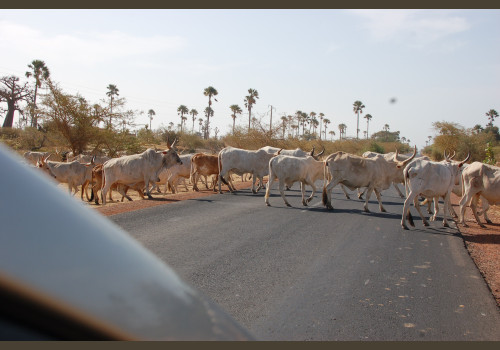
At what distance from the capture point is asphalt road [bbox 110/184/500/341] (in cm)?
484

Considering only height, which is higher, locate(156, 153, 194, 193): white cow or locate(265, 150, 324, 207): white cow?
locate(265, 150, 324, 207): white cow

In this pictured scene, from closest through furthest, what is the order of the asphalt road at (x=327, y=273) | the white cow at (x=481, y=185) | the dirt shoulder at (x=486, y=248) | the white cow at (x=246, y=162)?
the asphalt road at (x=327, y=273), the dirt shoulder at (x=486, y=248), the white cow at (x=481, y=185), the white cow at (x=246, y=162)

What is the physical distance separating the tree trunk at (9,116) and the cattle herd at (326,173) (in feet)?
99.4

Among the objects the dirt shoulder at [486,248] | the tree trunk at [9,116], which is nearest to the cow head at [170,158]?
the dirt shoulder at [486,248]

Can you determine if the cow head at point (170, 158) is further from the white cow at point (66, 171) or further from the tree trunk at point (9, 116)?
the tree trunk at point (9, 116)

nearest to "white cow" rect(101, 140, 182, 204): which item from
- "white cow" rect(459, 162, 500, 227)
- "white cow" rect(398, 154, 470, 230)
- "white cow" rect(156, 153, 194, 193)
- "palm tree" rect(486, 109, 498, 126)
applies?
"white cow" rect(156, 153, 194, 193)

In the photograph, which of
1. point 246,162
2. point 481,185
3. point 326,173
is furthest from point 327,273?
point 246,162

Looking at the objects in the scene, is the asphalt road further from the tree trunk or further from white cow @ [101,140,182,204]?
the tree trunk

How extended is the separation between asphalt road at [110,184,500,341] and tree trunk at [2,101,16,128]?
40118 millimetres

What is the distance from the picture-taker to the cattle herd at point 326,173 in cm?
1207

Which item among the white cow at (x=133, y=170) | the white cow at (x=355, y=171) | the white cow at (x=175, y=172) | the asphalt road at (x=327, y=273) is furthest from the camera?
the white cow at (x=175, y=172)

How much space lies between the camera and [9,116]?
165 feet

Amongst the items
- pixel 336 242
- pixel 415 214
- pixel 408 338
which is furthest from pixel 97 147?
pixel 408 338

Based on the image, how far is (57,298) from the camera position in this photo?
620 millimetres
